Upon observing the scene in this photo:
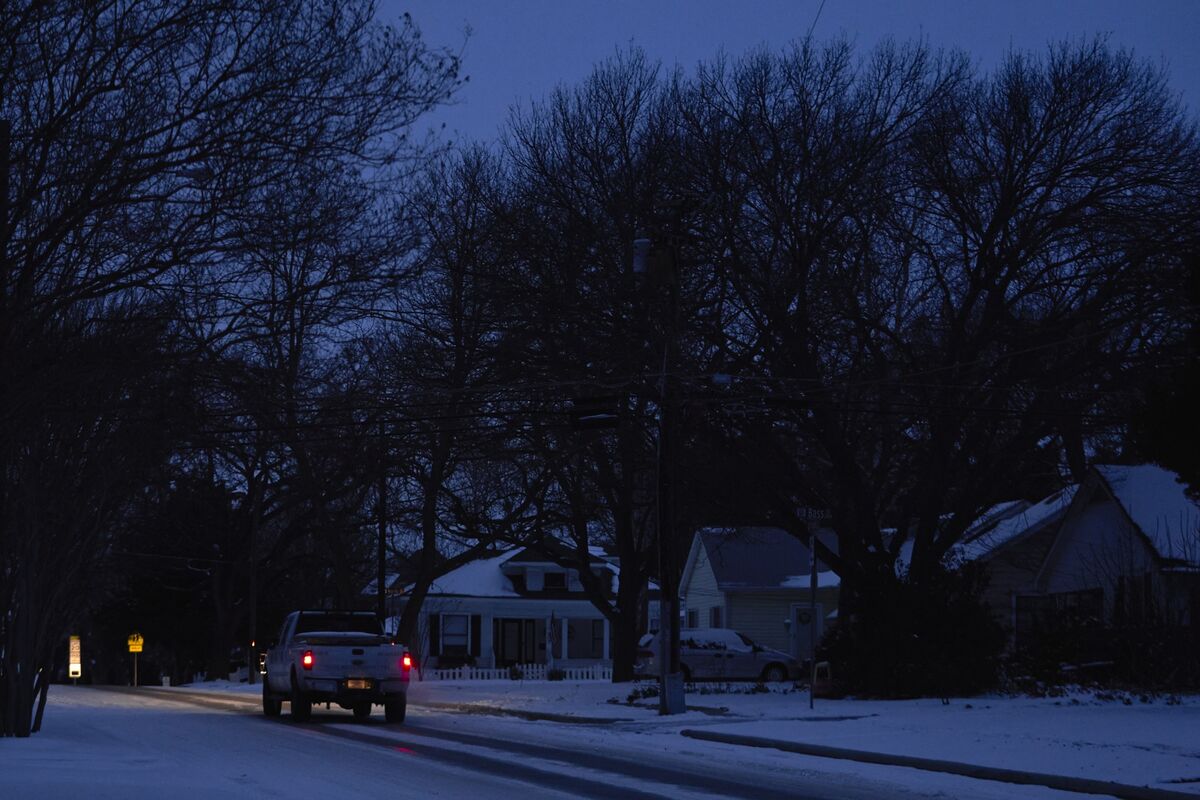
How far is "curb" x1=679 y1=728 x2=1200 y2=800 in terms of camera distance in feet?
47.9

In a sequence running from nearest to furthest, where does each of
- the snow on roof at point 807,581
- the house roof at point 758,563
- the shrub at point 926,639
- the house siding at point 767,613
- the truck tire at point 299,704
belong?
the truck tire at point 299,704 < the shrub at point 926,639 < the snow on roof at point 807,581 < the house roof at point 758,563 < the house siding at point 767,613

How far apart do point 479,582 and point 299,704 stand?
46012mm

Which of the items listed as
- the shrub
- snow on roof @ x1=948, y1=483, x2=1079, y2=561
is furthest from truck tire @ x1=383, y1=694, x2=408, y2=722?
snow on roof @ x1=948, y1=483, x2=1079, y2=561

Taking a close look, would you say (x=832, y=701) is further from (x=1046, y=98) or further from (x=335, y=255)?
(x=335, y=255)

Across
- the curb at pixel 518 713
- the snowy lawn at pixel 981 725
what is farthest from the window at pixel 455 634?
the snowy lawn at pixel 981 725

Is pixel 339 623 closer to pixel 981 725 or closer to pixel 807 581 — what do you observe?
pixel 981 725

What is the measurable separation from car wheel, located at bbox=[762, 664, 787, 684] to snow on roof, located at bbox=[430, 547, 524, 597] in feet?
81.0

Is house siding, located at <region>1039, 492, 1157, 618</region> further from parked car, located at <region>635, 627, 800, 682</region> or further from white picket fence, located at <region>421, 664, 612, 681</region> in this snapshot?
white picket fence, located at <region>421, 664, 612, 681</region>

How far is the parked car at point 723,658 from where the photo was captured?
156 ft

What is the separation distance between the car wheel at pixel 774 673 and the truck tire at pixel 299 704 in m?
23.5

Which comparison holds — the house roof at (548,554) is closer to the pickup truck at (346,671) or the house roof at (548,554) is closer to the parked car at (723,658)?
the parked car at (723,658)

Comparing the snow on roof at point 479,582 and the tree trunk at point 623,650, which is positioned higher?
the snow on roof at point 479,582

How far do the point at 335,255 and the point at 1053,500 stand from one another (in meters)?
33.4

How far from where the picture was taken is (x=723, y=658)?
4778 centimetres
